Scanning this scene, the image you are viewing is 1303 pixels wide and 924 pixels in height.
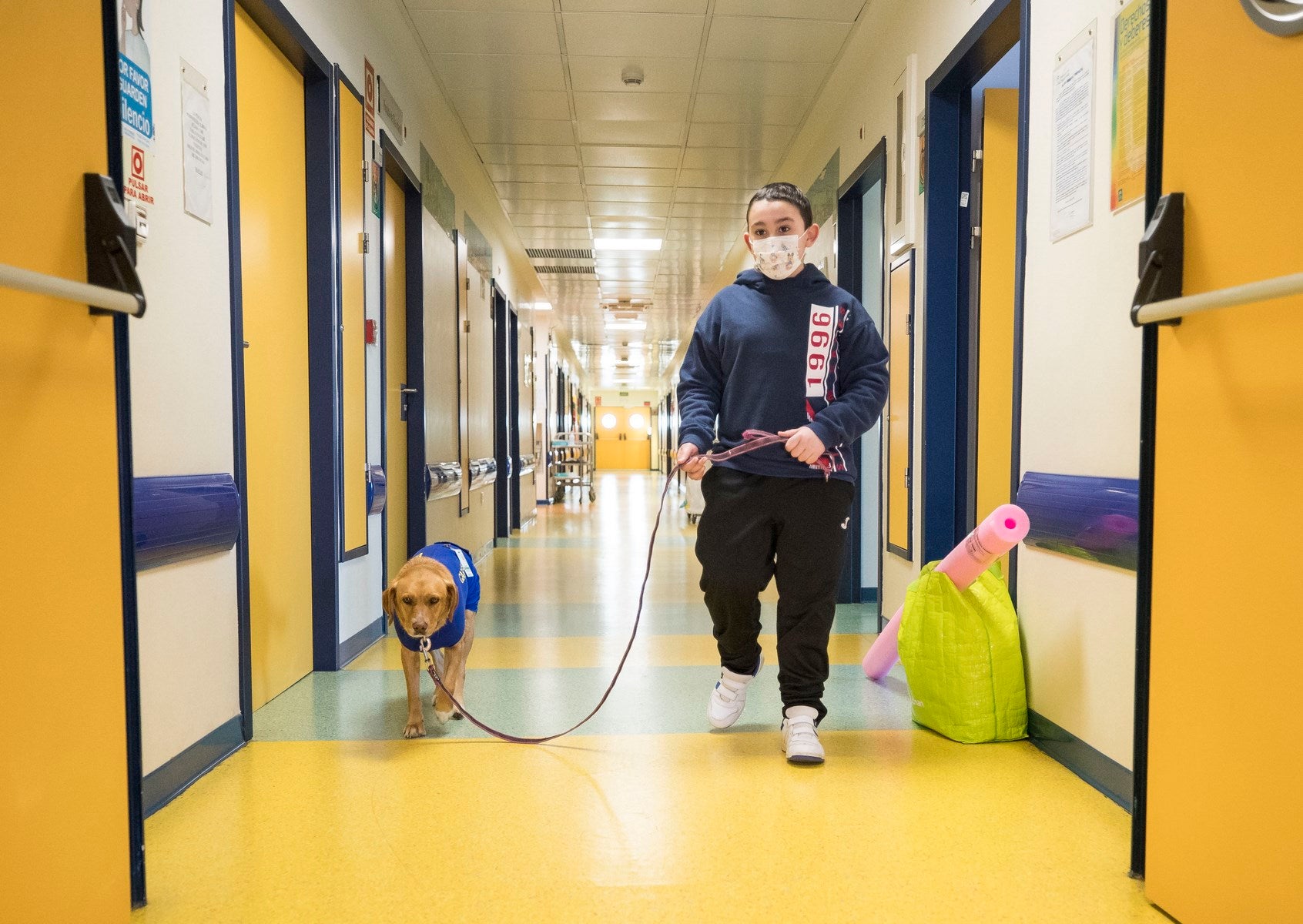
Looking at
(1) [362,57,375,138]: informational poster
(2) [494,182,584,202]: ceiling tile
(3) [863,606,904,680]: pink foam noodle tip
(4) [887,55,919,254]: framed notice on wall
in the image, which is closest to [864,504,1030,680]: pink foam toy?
(3) [863,606,904,680]: pink foam noodle tip

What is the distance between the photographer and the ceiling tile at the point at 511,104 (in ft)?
14.9

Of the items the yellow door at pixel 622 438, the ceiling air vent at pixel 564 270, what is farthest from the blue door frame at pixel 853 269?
the yellow door at pixel 622 438

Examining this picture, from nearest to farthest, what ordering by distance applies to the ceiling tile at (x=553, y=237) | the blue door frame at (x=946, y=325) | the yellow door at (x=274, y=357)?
the yellow door at (x=274, y=357), the blue door frame at (x=946, y=325), the ceiling tile at (x=553, y=237)

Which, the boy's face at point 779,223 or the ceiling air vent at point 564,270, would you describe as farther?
the ceiling air vent at point 564,270

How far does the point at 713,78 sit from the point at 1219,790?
3949mm

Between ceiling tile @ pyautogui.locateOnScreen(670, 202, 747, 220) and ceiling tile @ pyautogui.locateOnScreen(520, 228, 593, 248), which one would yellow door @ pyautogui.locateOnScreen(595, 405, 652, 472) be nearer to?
ceiling tile @ pyautogui.locateOnScreen(520, 228, 593, 248)

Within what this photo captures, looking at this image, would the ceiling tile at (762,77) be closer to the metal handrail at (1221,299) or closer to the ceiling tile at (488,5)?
the ceiling tile at (488,5)

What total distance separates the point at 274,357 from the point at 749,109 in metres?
3.13

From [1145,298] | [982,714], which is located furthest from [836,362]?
[982,714]

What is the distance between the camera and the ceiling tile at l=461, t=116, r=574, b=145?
4.94 m

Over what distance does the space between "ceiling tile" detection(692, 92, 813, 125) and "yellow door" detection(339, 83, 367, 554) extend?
206 cm

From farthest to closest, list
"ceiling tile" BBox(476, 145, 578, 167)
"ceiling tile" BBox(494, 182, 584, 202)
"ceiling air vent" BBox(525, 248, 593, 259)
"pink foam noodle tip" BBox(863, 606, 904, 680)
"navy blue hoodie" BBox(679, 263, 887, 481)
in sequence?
"ceiling air vent" BBox(525, 248, 593, 259), "ceiling tile" BBox(494, 182, 584, 202), "ceiling tile" BBox(476, 145, 578, 167), "pink foam noodle tip" BBox(863, 606, 904, 680), "navy blue hoodie" BBox(679, 263, 887, 481)

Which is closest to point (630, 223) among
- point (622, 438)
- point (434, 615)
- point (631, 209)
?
point (631, 209)

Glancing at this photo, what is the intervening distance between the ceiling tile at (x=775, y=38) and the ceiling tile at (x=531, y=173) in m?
1.99
